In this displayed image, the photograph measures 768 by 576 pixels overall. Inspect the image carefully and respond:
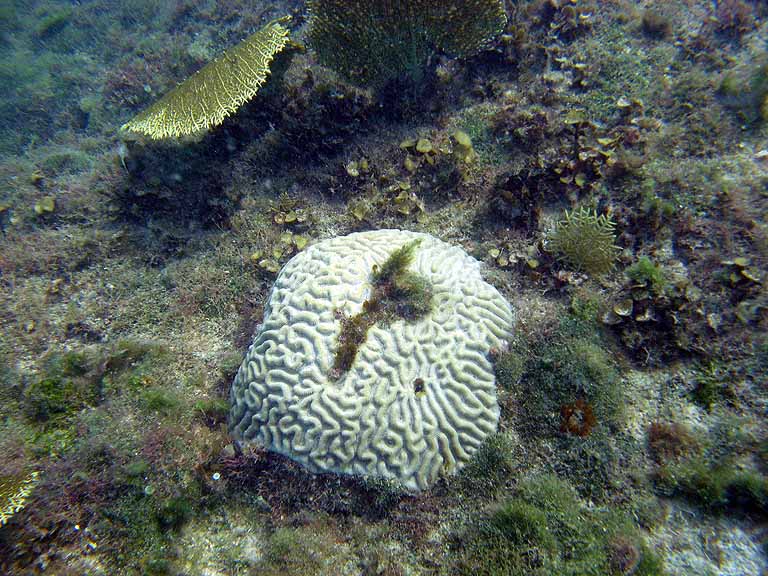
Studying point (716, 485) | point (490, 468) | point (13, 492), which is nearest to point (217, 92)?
point (13, 492)

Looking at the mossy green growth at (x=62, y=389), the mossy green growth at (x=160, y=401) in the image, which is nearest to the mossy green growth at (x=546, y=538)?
the mossy green growth at (x=160, y=401)

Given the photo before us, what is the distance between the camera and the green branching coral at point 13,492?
3.25 m

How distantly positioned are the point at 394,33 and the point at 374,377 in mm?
4724

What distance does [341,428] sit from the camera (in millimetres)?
3713

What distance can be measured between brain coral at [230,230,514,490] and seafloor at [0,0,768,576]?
0.73 ft

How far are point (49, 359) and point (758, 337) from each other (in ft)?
24.5

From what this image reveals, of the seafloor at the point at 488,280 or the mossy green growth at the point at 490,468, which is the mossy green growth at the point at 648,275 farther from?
the mossy green growth at the point at 490,468

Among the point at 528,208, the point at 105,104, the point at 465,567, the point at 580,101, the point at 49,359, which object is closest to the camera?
the point at 465,567

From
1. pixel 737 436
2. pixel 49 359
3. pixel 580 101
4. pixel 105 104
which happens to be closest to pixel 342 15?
pixel 580 101

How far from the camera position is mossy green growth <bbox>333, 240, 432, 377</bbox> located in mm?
4117

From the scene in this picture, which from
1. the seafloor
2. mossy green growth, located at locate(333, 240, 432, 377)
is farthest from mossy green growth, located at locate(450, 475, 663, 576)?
mossy green growth, located at locate(333, 240, 432, 377)

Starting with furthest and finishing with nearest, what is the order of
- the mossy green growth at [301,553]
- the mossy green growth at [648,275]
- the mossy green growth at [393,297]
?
the mossy green growth at [393,297] → the mossy green growth at [648,275] → the mossy green growth at [301,553]

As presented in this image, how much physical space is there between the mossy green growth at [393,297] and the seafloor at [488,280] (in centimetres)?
101

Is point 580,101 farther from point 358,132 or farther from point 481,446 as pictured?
point 481,446
